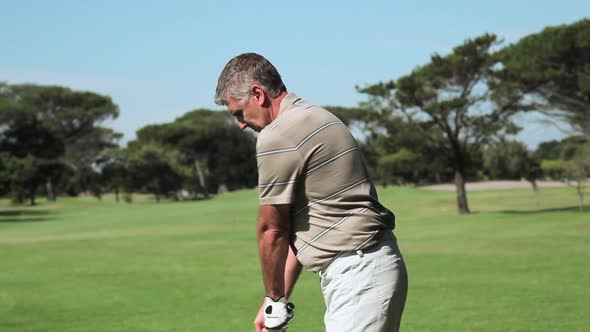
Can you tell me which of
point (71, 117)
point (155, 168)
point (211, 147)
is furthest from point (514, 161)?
point (71, 117)

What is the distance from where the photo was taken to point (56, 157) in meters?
81.6

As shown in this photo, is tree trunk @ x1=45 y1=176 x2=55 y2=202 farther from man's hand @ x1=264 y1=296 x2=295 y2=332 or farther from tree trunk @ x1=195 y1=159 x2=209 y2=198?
man's hand @ x1=264 y1=296 x2=295 y2=332

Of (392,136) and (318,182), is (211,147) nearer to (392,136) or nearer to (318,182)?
(392,136)

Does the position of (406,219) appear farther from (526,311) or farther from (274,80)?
(274,80)

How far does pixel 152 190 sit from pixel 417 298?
79.2 metres

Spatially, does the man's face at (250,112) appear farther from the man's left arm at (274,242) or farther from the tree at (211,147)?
the tree at (211,147)

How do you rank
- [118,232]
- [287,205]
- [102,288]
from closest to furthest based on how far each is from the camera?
[287,205] → [102,288] → [118,232]

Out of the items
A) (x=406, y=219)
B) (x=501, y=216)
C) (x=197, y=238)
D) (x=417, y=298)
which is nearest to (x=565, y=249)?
(x=417, y=298)

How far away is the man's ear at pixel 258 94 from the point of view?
3.81 meters

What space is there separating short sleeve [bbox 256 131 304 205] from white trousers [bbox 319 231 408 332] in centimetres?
41

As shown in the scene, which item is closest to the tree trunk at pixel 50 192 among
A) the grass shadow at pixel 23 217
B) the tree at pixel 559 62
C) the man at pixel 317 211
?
the grass shadow at pixel 23 217

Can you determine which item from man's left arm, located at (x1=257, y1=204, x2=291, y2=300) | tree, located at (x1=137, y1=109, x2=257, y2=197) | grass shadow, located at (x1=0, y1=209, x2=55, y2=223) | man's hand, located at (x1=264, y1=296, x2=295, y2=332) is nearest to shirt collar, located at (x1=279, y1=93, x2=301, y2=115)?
man's left arm, located at (x1=257, y1=204, x2=291, y2=300)

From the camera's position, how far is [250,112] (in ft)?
12.7

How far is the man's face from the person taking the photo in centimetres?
384
